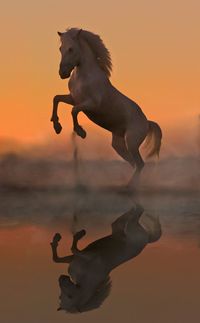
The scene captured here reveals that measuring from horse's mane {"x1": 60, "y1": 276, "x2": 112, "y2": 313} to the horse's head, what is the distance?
6.68 meters

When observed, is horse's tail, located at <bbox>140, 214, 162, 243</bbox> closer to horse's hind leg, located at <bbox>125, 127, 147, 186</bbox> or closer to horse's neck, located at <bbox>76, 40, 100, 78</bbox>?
horse's hind leg, located at <bbox>125, 127, 147, 186</bbox>

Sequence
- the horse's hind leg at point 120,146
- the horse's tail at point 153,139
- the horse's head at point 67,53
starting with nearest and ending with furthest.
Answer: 1. the horse's head at point 67,53
2. the horse's hind leg at point 120,146
3. the horse's tail at point 153,139

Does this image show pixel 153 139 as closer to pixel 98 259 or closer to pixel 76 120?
pixel 76 120

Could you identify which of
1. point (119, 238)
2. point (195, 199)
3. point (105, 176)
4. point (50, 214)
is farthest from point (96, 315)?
point (105, 176)

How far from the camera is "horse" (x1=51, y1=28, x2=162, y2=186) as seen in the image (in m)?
9.32

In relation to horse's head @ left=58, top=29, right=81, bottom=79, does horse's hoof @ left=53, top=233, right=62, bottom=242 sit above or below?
below

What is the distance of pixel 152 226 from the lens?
558 centimetres

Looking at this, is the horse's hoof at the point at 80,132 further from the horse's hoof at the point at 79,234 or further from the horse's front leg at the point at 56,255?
the horse's front leg at the point at 56,255

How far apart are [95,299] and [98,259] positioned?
1.04 m

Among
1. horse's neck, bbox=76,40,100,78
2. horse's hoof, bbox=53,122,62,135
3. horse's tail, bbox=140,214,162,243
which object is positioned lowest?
horse's tail, bbox=140,214,162,243

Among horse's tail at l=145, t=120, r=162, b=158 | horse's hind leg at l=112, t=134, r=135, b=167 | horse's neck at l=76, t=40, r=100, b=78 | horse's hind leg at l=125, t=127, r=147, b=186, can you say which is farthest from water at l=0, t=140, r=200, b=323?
horse's neck at l=76, t=40, r=100, b=78

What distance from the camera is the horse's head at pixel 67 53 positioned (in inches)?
365

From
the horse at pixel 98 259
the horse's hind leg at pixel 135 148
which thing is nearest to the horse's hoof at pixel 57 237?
the horse at pixel 98 259

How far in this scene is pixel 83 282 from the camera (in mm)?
3127
